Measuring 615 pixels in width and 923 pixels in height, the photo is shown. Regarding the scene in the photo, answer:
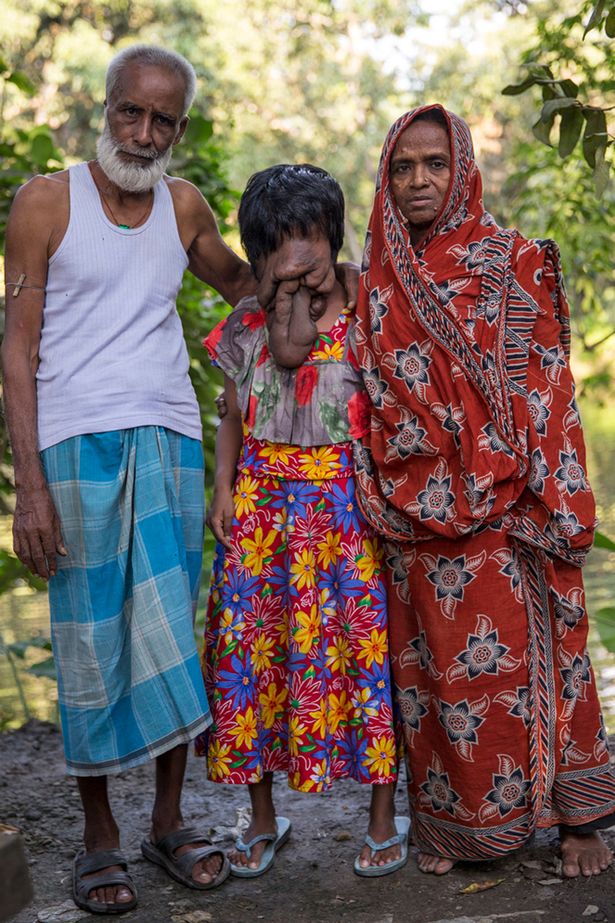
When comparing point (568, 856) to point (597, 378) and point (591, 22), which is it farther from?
point (597, 378)

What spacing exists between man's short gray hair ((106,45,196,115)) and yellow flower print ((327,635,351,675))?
138 cm

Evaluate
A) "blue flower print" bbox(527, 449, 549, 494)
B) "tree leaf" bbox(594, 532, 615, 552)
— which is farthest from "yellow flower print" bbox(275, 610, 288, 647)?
"tree leaf" bbox(594, 532, 615, 552)

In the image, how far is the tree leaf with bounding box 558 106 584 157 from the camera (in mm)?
2900

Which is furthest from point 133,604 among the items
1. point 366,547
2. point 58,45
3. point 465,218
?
point 58,45

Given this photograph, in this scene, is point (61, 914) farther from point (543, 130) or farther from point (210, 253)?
point (543, 130)

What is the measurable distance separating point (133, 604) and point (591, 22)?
177 centimetres

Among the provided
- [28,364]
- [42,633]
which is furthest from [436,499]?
[42,633]

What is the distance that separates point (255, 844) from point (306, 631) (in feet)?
1.99

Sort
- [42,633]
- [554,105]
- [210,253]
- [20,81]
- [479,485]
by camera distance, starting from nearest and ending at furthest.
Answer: [479,485] → [554,105] → [210,253] → [20,81] → [42,633]

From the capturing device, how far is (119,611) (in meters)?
2.64

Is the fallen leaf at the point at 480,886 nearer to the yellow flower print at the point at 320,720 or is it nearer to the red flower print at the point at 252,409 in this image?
the yellow flower print at the point at 320,720

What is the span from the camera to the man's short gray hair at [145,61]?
262 cm

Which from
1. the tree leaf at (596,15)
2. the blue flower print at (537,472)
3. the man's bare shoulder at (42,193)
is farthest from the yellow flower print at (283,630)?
the tree leaf at (596,15)

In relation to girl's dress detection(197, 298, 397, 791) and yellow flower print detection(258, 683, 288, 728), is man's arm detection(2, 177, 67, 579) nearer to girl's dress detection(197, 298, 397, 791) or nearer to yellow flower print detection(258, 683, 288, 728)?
girl's dress detection(197, 298, 397, 791)
